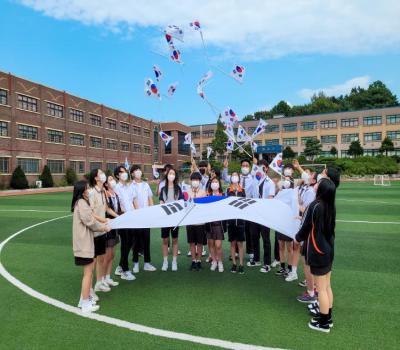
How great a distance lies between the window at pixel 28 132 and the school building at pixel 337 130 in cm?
4957

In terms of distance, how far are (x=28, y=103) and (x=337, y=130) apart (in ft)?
201

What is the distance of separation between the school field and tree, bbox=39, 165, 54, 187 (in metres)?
29.7

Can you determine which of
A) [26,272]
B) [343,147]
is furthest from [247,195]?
[343,147]

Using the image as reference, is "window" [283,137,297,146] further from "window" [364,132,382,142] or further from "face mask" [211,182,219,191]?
"face mask" [211,182,219,191]

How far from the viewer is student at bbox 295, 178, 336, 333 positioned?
12.6 ft

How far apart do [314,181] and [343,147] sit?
2881 inches

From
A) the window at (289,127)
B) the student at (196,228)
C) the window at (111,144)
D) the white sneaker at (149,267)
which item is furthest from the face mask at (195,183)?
the window at (289,127)

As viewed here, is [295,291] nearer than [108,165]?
Yes

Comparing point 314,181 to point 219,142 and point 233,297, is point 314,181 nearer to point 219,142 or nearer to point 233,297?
point 233,297

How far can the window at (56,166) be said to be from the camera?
37812mm

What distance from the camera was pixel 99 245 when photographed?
4.89 meters

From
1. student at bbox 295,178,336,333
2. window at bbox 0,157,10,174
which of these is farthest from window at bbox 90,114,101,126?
student at bbox 295,178,336,333

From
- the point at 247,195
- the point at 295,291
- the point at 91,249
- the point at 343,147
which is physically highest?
the point at 343,147

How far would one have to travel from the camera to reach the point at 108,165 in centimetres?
4891
